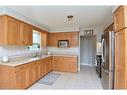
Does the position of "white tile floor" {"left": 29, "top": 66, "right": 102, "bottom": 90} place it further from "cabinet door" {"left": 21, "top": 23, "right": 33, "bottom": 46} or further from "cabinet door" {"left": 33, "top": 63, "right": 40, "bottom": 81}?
"cabinet door" {"left": 21, "top": 23, "right": 33, "bottom": 46}

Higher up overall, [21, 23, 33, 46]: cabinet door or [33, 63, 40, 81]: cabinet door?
[21, 23, 33, 46]: cabinet door

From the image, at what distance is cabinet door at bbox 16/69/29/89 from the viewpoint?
268 cm

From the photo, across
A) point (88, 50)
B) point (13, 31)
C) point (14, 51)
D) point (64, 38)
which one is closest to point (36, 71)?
point (14, 51)

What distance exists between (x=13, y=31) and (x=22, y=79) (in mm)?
1412

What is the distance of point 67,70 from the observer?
5.27m

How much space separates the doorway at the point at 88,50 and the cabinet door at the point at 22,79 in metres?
5.20

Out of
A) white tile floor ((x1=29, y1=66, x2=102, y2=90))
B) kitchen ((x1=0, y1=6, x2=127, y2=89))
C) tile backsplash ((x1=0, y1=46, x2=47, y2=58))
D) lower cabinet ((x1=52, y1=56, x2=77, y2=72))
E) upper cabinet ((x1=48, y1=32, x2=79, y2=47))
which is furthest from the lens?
upper cabinet ((x1=48, y1=32, x2=79, y2=47))

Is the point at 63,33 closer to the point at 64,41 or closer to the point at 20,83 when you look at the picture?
the point at 64,41

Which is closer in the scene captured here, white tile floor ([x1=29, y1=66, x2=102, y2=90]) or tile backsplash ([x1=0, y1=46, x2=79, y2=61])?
tile backsplash ([x1=0, y1=46, x2=79, y2=61])

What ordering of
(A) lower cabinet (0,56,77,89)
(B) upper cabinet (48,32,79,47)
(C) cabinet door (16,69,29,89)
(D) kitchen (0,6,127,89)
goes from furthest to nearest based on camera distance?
1. (B) upper cabinet (48,32,79,47)
2. (C) cabinet door (16,69,29,89)
3. (A) lower cabinet (0,56,77,89)
4. (D) kitchen (0,6,127,89)

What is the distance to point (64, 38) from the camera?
5.75 meters

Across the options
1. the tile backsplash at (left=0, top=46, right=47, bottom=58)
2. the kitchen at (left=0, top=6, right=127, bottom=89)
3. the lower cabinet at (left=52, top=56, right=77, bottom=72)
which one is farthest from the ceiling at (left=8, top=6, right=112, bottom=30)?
the lower cabinet at (left=52, top=56, right=77, bottom=72)

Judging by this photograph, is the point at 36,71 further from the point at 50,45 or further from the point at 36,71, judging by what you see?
the point at 50,45

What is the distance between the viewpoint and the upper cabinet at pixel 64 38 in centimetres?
554
